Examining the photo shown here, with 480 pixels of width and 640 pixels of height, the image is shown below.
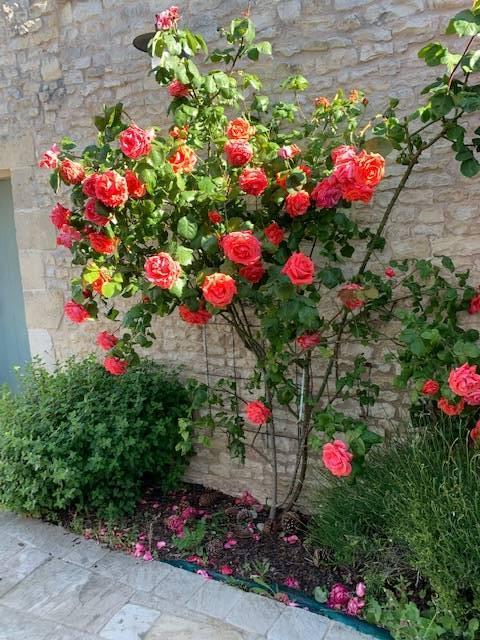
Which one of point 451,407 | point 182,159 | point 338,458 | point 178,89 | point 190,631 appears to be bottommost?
point 190,631

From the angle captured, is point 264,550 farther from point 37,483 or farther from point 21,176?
point 21,176

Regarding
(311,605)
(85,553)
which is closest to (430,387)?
(311,605)

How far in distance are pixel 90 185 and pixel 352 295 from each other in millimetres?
1311

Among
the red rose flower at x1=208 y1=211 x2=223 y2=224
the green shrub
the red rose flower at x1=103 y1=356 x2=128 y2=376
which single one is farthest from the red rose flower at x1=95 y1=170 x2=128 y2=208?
the green shrub

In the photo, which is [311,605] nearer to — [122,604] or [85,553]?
[122,604]

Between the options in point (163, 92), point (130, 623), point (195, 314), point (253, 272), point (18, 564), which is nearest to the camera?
point (130, 623)

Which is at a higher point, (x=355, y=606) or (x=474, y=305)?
(x=474, y=305)

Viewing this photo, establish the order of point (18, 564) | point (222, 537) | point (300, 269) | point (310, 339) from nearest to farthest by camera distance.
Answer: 1. point (300, 269)
2. point (310, 339)
3. point (18, 564)
4. point (222, 537)

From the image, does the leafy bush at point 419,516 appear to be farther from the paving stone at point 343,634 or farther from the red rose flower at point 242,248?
the red rose flower at point 242,248

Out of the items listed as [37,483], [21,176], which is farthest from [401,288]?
[21,176]

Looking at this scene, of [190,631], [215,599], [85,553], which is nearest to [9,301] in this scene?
[85,553]

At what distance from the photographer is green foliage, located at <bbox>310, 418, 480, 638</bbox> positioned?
2342 millimetres

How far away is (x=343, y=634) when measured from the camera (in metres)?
2.46

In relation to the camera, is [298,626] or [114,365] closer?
[298,626]
